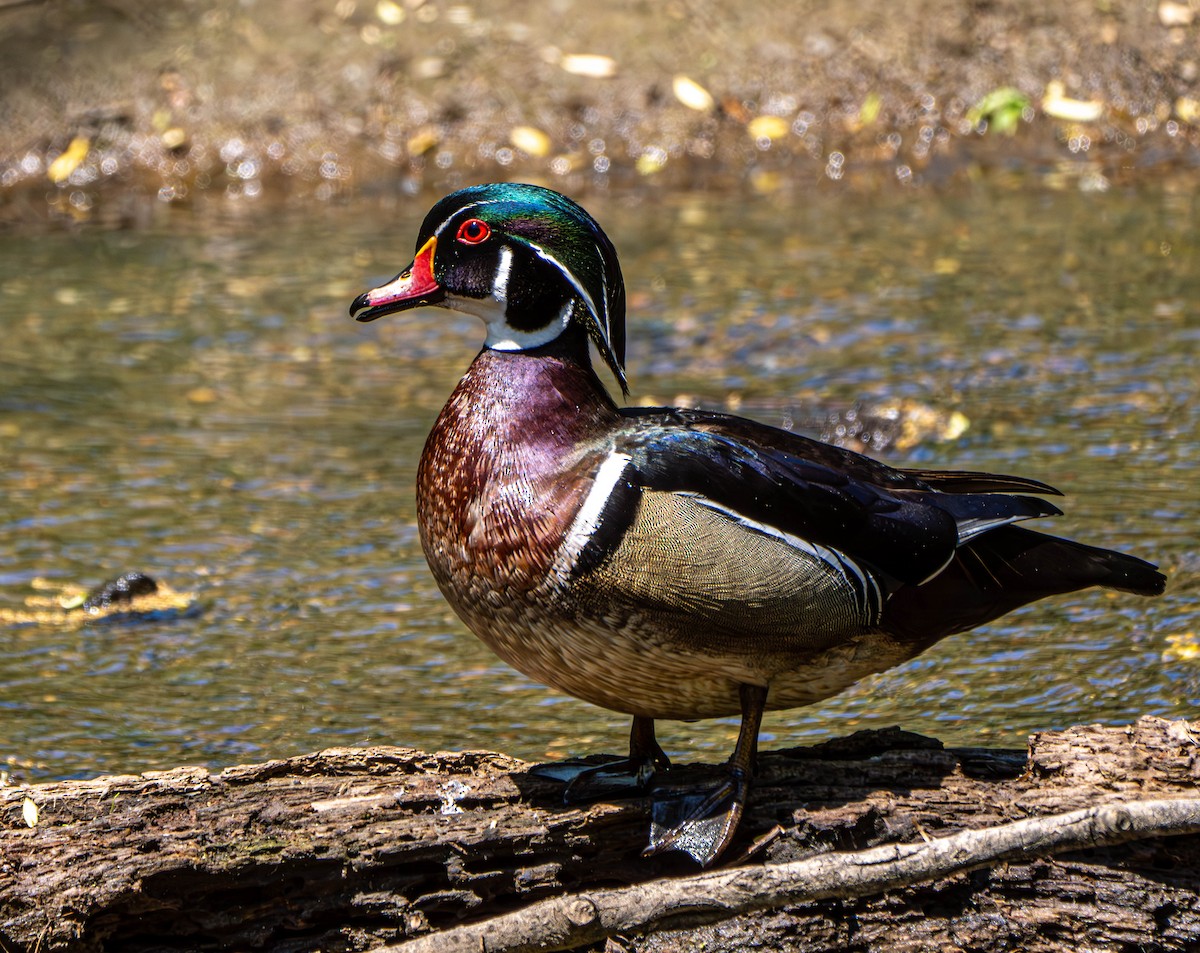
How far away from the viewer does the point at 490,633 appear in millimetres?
3562

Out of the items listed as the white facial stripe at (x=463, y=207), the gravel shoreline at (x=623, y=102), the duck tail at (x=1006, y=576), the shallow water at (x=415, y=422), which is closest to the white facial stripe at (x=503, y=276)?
the white facial stripe at (x=463, y=207)

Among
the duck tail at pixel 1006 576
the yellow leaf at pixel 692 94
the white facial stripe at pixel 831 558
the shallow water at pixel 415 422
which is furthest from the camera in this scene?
the yellow leaf at pixel 692 94

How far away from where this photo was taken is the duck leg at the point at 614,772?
12.1ft

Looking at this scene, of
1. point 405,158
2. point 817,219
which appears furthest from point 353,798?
point 405,158

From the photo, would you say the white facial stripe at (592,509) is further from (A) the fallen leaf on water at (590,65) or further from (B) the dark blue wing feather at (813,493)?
(A) the fallen leaf on water at (590,65)

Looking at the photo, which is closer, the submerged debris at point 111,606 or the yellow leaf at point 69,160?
the submerged debris at point 111,606

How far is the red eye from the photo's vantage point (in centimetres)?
367

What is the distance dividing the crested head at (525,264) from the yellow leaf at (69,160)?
336 inches

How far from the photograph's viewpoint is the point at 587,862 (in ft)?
11.7

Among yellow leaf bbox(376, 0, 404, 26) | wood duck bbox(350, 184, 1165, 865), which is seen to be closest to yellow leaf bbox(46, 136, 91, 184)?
yellow leaf bbox(376, 0, 404, 26)

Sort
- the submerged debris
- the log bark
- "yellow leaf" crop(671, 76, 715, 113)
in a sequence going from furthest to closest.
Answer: "yellow leaf" crop(671, 76, 715, 113), the submerged debris, the log bark

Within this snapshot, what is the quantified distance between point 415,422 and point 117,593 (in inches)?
85.1

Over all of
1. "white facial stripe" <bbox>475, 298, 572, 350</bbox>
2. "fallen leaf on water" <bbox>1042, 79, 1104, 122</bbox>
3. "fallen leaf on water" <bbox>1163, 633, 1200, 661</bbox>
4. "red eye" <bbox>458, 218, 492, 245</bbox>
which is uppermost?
"fallen leaf on water" <bbox>1042, 79, 1104, 122</bbox>

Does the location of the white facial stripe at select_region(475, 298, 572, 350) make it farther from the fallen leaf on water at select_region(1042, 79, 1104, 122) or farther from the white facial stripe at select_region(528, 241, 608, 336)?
the fallen leaf on water at select_region(1042, 79, 1104, 122)
